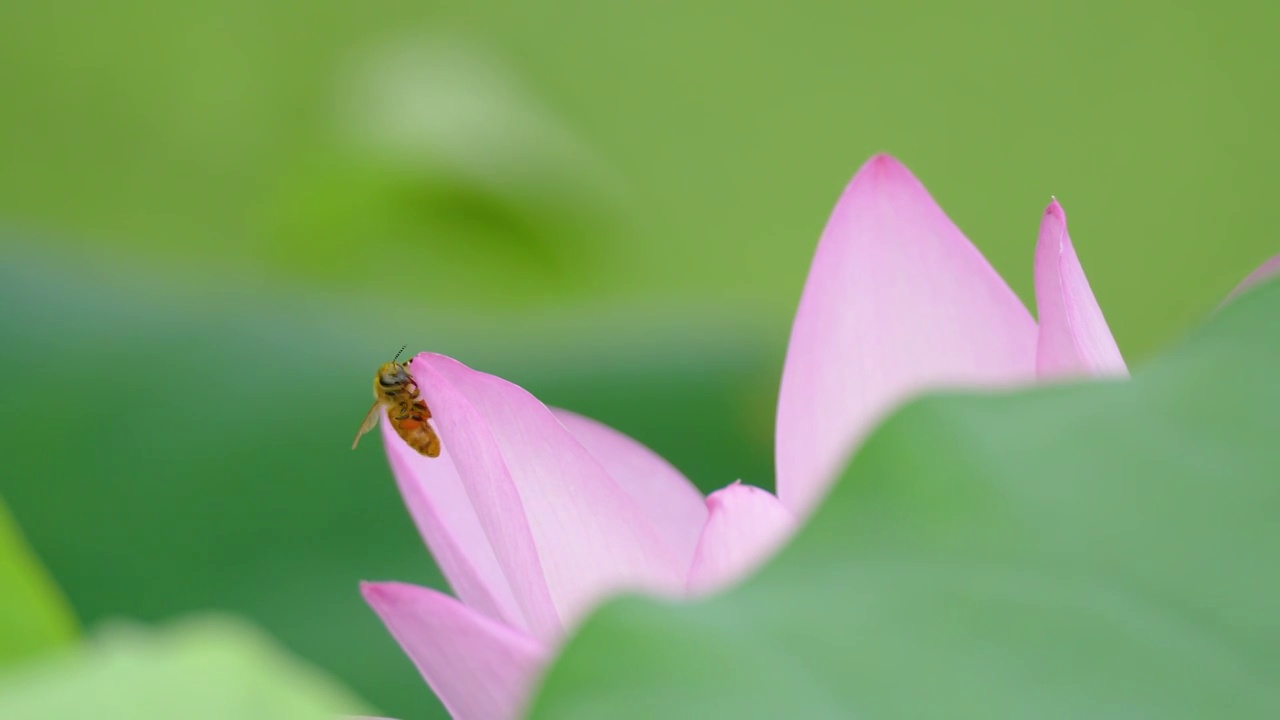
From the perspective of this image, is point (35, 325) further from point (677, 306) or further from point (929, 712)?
point (929, 712)

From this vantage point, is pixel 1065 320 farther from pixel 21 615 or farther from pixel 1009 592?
pixel 21 615

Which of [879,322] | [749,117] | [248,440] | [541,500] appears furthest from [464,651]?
[749,117]

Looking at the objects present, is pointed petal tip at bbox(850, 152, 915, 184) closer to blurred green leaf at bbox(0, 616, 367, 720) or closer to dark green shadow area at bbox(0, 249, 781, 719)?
blurred green leaf at bbox(0, 616, 367, 720)

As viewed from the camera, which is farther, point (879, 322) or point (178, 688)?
point (879, 322)

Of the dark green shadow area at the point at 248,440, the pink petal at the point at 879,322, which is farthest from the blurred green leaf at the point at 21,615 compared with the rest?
the dark green shadow area at the point at 248,440

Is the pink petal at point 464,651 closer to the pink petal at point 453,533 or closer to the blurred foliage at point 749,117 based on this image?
the pink petal at point 453,533

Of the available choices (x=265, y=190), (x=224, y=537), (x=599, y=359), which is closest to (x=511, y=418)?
(x=224, y=537)
